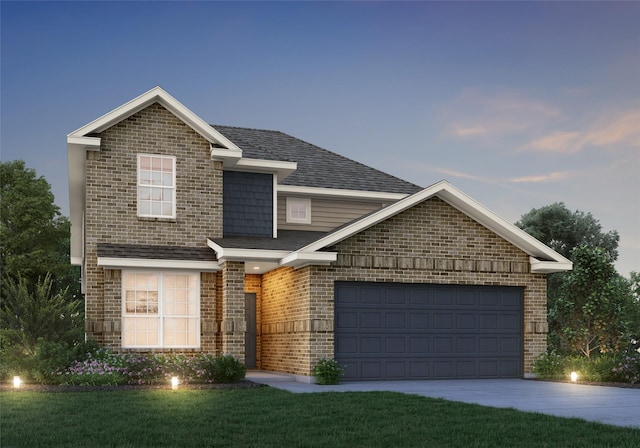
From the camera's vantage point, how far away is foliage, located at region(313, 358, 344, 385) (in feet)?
61.6

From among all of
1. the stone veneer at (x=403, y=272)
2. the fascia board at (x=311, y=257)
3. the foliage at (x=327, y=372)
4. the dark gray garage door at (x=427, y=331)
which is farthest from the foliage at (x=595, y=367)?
the fascia board at (x=311, y=257)

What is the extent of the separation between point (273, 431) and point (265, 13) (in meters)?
12.9

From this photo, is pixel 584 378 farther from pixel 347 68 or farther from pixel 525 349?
pixel 347 68

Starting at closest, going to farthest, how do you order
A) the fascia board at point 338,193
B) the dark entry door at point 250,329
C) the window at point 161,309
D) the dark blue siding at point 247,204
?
1. the window at point 161,309
2. the dark blue siding at point 247,204
3. the dark entry door at point 250,329
4. the fascia board at point 338,193

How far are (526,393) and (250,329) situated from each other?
32.8 ft

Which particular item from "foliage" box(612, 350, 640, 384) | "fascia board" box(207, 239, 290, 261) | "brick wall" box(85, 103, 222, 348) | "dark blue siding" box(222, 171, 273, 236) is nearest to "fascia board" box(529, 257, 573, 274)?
"foliage" box(612, 350, 640, 384)

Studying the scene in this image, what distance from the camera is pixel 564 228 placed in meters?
40.7

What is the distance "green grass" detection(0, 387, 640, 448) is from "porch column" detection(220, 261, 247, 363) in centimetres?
498

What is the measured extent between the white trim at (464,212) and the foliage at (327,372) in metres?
2.83

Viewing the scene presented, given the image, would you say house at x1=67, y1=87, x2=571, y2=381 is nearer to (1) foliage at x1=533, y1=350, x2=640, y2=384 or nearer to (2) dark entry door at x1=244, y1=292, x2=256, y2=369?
(1) foliage at x1=533, y1=350, x2=640, y2=384

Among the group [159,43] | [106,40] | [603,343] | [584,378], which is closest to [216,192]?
[159,43]

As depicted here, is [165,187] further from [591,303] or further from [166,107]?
→ [591,303]

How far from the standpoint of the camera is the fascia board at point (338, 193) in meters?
24.0

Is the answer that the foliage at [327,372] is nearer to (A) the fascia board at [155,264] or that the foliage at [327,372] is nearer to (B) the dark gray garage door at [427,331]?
(B) the dark gray garage door at [427,331]
